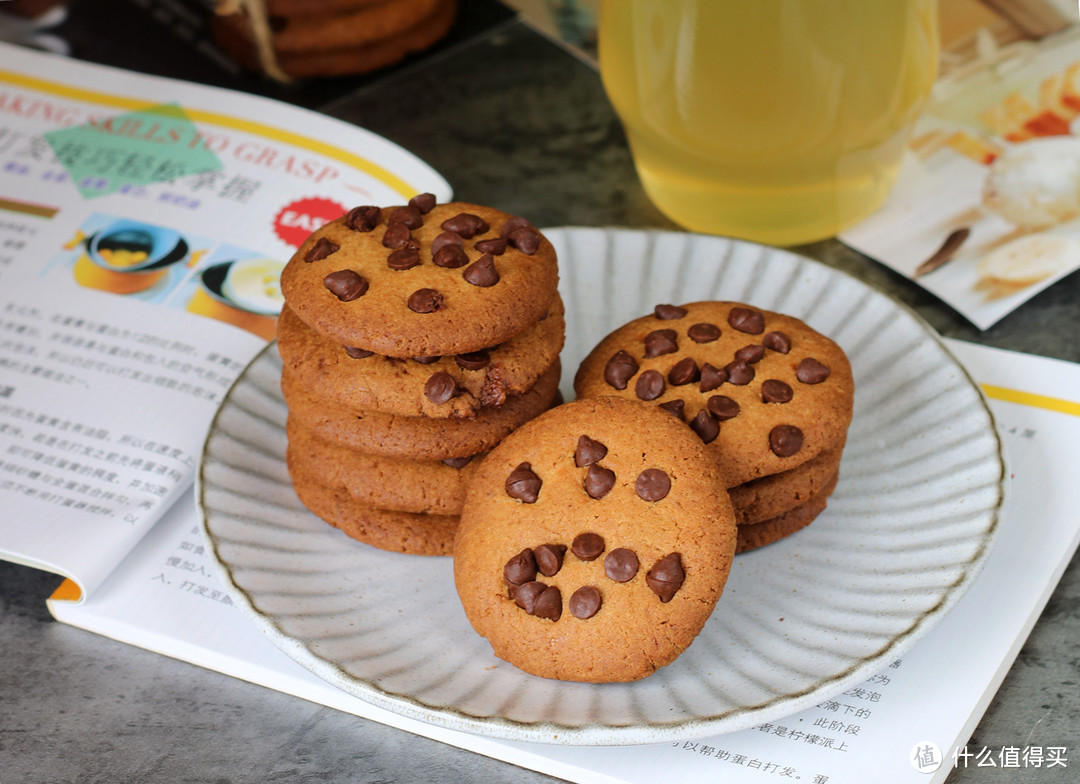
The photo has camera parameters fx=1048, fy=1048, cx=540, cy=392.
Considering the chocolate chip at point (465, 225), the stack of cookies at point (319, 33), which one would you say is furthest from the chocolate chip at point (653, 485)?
the stack of cookies at point (319, 33)

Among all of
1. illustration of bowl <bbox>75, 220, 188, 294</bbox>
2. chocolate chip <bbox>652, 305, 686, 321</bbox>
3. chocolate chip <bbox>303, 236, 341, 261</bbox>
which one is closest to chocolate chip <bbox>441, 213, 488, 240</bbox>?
chocolate chip <bbox>303, 236, 341, 261</bbox>

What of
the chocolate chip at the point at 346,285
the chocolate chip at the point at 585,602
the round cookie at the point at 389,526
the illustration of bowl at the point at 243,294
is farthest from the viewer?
the illustration of bowl at the point at 243,294

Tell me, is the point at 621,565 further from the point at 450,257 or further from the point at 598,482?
the point at 450,257

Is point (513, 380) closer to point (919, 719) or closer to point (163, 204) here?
point (919, 719)

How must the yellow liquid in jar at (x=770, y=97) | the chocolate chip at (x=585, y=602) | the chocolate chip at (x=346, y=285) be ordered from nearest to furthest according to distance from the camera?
the chocolate chip at (x=585, y=602) < the chocolate chip at (x=346, y=285) < the yellow liquid in jar at (x=770, y=97)

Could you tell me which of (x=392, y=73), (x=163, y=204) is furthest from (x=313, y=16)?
(x=163, y=204)

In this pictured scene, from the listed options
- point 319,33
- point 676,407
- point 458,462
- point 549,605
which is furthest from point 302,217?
point 549,605

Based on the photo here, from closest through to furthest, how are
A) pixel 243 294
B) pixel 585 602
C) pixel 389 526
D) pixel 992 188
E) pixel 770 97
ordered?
pixel 585 602, pixel 389 526, pixel 770 97, pixel 243 294, pixel 992 188

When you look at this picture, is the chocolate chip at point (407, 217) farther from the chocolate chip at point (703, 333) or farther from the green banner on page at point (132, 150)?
the green banner on page at point (132, 150)
